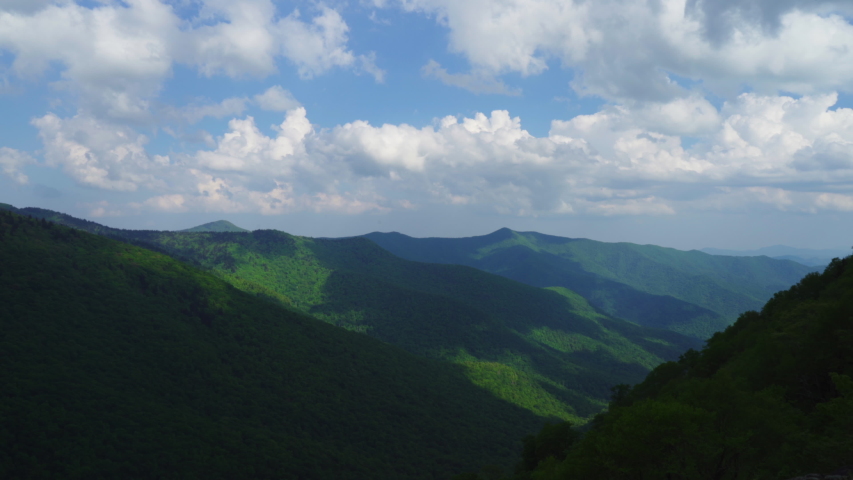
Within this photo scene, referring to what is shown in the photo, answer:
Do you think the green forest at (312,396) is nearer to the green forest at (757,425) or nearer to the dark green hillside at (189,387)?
the green forest at (757,425)

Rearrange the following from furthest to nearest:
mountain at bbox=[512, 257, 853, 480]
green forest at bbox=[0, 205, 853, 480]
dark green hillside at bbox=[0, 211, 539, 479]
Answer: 1. dark green hillside at bbox=[0, 211, 539, 479]
2. green forest at bbox=[0, 205, 853, 480]
3. mountain at bbox=[512, 257, 853, 480]

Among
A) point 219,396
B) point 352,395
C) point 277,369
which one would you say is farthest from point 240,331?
point 352,395

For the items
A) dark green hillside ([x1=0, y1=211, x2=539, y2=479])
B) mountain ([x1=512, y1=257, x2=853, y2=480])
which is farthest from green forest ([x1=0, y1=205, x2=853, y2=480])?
dark green hillside ([x1=0, y1=211, x2=539, y2=479])

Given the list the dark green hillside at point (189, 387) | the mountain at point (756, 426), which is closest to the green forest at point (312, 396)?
the mountain at point (756, 426)

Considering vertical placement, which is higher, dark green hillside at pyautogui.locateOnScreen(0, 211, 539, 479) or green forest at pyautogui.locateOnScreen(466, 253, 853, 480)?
green forest at pyautogui.locateOnScreen(466, 253, 853, 480)

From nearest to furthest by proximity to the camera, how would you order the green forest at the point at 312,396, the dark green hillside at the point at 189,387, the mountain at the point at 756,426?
Answer: the mountain at the point at 756,426 < the green forest at the point at 312,396 < the dark green hillside at the point at 189,387

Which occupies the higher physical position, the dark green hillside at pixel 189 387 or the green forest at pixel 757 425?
the green forest at pixel 757 425

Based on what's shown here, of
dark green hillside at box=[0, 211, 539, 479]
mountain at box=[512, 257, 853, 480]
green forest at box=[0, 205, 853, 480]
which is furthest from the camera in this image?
dark green hillside at box=[0, 211, 539, 479]

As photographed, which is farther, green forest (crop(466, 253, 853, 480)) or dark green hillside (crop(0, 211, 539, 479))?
dark green hillside (crop(0, 211, 539, 479))

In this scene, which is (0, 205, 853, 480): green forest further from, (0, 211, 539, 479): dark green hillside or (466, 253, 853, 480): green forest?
(0, 211, 539, 479): dark green hillside
